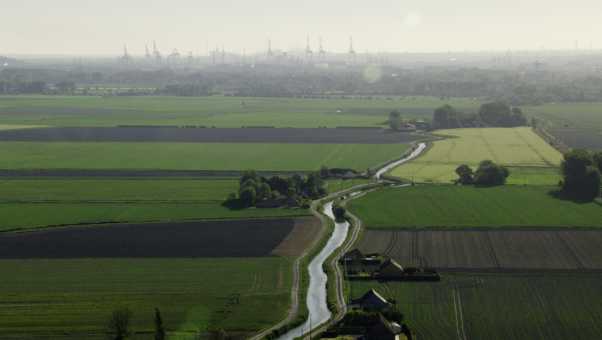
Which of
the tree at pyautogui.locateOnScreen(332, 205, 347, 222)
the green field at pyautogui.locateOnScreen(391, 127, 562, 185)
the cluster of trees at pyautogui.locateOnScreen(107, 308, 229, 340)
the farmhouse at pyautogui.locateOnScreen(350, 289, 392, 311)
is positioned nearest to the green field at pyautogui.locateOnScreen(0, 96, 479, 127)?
the green field at pyautogui.locateOnScreen(391, 127, 562, 185)

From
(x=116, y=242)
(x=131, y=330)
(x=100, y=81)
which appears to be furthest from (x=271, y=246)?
(x=100, y=81)

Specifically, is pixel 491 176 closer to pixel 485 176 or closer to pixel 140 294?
pixel 485 176

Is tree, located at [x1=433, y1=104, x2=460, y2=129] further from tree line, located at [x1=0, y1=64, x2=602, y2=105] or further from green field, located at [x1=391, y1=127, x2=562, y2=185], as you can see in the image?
tree line, located at [x1=0, y1=64, x2=602, y2=105]

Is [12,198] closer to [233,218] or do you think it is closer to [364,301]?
[233,218]

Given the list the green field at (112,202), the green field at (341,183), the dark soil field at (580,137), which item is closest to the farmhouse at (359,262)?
the green field at (112,202)

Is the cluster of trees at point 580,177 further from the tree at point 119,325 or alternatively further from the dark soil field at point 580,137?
the tree at point 119,325

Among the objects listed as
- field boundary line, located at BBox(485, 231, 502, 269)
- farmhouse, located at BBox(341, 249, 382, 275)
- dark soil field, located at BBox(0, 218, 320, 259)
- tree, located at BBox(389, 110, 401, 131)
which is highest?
dark soil field, located at BBox(0, 218, 320, 259)
